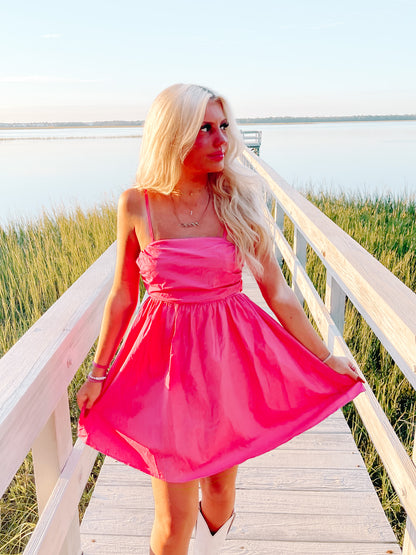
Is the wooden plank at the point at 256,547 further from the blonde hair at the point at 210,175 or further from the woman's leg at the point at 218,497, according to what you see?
the blonde hair at the point at 210,175

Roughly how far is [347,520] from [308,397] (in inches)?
26.2

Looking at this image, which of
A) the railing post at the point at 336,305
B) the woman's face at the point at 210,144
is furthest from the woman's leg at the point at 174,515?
the railing post at the point at 336,305

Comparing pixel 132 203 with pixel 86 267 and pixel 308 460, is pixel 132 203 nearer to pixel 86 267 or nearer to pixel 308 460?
pixel 308 460

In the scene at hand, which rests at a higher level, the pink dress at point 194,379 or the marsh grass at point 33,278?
the pink dress at point 194,379

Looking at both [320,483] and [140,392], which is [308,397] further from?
[320,483]

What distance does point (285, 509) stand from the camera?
2078 millimetres

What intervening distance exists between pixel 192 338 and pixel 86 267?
4228mm

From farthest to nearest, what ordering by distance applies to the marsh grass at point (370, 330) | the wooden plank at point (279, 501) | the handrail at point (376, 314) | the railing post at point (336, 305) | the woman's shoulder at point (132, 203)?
the marsh grass at point (370, 330), the railing post at point (336, 305), the wooden plank at point (279, 501), the woman's shoulder at point (132, 203), the handrail at point (376, 314)

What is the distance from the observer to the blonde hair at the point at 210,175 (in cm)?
144

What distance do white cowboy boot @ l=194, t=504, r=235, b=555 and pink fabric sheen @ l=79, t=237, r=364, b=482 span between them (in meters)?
0.31

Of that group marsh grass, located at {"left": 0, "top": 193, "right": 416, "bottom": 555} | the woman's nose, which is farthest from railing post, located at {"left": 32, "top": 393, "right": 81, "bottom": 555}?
marsh grass, located at {"left": 0, "top": 193, "right": 416, "bottom": 555}

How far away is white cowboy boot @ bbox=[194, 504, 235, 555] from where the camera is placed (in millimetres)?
1663

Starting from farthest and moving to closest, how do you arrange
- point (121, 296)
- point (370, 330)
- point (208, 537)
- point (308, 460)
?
point (370, 330), point (308, 460), point (208, 537), point (121, 296)

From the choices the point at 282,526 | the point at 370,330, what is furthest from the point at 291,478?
the point at 370,330
